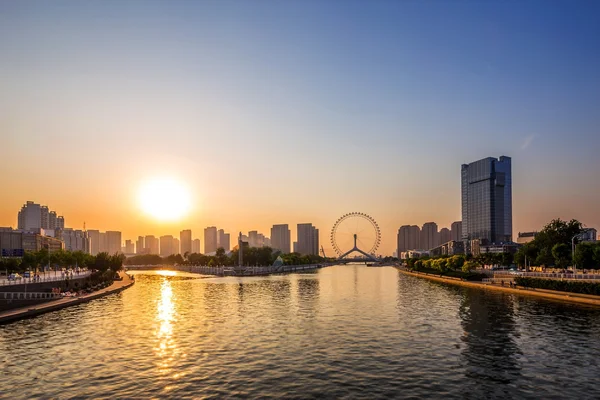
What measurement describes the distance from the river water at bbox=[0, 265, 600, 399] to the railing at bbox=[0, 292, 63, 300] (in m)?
6.96

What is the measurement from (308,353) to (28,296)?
166 ft

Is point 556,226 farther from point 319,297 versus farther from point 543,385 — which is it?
point 543,385

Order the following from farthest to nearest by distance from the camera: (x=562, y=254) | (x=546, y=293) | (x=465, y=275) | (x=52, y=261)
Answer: (x=52, y=261)
(x=465, y=275)
(x=562, y=254)
(x=546, y=293)

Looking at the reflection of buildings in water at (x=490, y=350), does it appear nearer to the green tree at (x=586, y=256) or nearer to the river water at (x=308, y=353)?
the river water at (x=308, y=353)

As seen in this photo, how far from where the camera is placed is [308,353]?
37281 millimetres

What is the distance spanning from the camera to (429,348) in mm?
38688

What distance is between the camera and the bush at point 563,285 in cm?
6408

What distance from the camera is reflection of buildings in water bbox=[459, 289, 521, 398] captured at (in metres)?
28.2

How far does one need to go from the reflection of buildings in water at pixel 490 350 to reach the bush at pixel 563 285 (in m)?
10.7

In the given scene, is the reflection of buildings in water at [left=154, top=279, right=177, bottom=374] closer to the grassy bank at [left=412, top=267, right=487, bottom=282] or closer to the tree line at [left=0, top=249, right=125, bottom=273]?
the tree line at [left=0, top=249, right=125, bottom=273]

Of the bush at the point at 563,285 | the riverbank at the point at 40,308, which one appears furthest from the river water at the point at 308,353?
the bush at the point at 563,285

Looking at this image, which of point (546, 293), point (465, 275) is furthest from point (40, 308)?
point (465, 275)

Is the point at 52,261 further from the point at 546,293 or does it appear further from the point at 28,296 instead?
the point at 546,293

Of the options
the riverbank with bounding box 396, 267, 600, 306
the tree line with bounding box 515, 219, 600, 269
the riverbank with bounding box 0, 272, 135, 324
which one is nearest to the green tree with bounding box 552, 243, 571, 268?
the tree line with bounding box 515, 219, 600, 269
